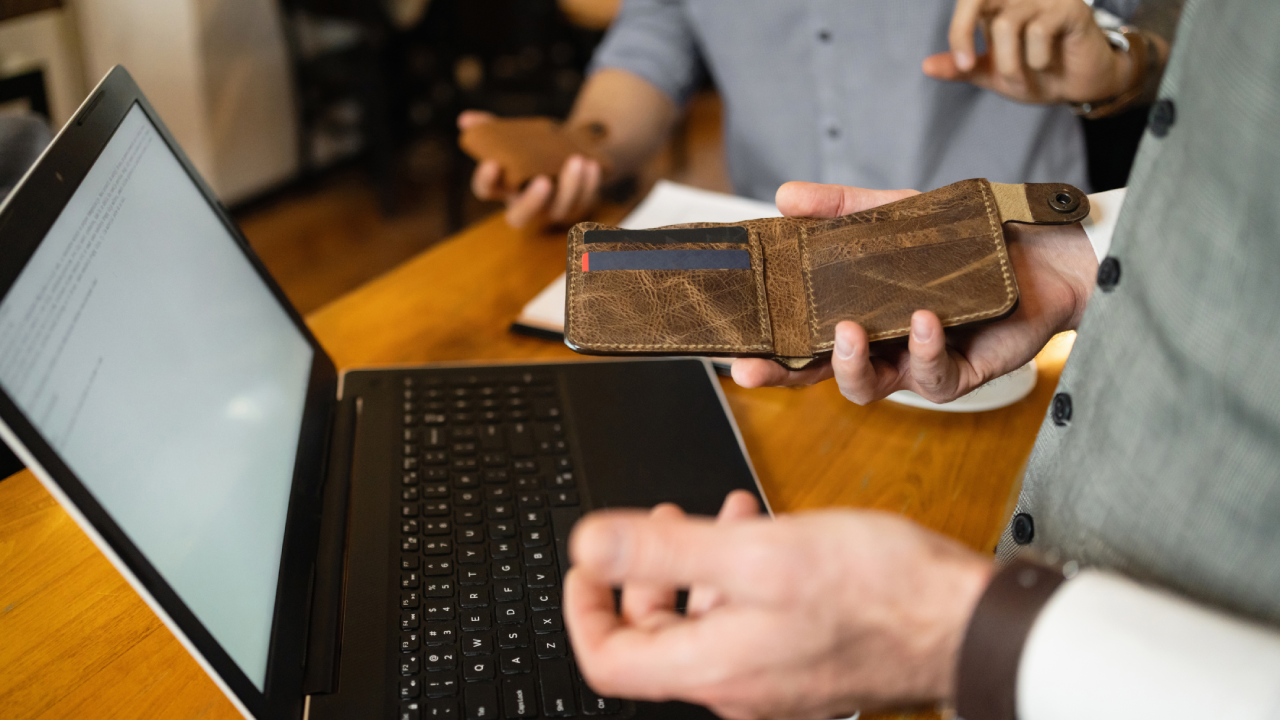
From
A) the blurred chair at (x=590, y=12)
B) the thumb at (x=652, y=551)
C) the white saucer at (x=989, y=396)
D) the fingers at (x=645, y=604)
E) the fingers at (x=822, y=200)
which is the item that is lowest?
the blurred chair at (x=590, y=12)

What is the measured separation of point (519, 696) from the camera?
489 millimetres

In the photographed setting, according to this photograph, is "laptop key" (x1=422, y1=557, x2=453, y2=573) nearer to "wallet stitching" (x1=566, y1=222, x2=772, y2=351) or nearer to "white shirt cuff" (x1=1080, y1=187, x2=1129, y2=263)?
"wallet stitching" (x1=566, y1=222, x2=772, y2=351)

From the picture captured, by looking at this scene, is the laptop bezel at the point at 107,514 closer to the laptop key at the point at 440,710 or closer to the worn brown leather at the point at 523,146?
the laptop key at the point at 440,710

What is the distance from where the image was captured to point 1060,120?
125 centimetres

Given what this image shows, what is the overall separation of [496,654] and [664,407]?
0.30m

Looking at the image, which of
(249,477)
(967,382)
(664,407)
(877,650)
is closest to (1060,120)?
(967,382)

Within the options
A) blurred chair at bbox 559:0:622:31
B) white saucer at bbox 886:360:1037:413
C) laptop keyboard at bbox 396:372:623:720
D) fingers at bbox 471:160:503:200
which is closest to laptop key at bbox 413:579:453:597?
laptop keyboard at bbox 396:372:623:720

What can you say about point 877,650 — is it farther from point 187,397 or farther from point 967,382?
point 187,397

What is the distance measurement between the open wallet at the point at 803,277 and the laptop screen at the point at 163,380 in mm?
237

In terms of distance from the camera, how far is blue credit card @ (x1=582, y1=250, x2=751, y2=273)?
0.60 meters

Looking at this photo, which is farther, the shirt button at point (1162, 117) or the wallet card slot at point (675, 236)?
the wallet card slot at point (675, 236)

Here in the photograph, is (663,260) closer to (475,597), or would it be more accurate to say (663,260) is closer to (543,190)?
(475,597)

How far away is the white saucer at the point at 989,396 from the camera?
78 centimetres

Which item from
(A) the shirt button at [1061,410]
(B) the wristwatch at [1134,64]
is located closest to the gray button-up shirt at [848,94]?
(B) the wristwatch at [1134,64]
